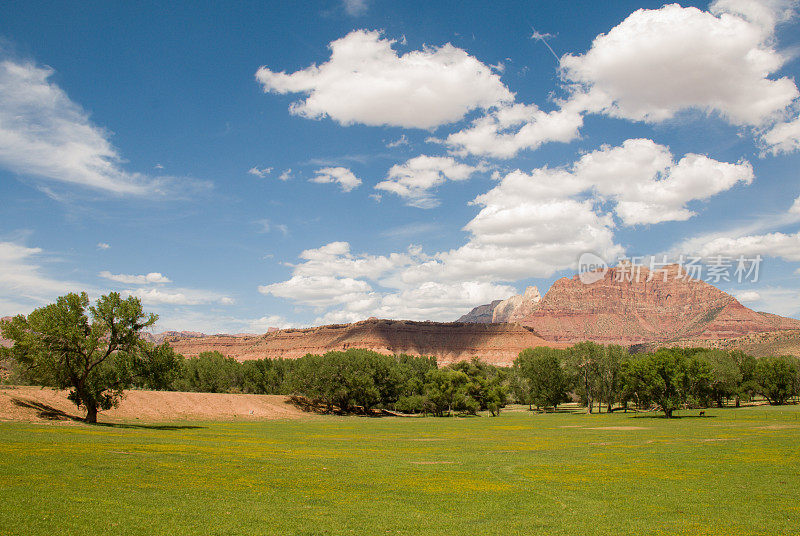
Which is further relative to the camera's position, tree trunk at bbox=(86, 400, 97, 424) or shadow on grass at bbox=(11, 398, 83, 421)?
tree trunk at bbox=(86, 400, 97, 424)

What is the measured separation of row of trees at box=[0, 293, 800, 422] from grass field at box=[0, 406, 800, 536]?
15502 mm

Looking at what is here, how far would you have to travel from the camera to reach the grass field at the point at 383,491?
14.2 m

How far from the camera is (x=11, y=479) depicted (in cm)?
1678

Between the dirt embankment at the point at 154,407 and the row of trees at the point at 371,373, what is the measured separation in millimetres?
2520

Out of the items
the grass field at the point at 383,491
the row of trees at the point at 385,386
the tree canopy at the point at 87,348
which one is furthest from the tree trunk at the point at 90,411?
the row of trees at the point at 385,386

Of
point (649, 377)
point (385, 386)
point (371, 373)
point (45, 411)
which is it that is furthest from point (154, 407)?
point (649, 377)

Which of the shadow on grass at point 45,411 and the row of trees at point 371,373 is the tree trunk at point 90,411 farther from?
the shadow on grass at point 45,411

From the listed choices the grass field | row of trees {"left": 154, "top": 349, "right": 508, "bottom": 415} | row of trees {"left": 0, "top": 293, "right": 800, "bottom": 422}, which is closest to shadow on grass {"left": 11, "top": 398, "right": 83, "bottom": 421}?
row of trees {"left": 0, "top": 293, "right": 800, "bottom": 422}

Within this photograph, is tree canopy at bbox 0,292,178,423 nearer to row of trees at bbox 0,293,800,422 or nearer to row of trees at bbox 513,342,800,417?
row of trees at bbox 0,293,800,422

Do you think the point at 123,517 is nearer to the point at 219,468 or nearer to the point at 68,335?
the point at 219,468

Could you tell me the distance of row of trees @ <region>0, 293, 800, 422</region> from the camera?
44.9 metres

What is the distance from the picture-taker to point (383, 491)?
64.4 ft

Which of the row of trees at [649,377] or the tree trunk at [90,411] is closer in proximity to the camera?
the tree trunk at [90,411]

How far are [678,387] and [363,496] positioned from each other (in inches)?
2722
